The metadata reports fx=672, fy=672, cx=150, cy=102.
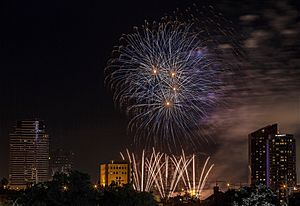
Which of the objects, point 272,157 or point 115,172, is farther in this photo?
point 272,157

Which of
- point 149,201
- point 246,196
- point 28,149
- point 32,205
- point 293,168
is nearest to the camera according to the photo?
point 32,205

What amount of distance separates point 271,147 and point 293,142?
4087 mm

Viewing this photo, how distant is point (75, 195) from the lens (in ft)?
88.3

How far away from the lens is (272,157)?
116000 mm

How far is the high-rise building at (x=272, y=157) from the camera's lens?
112 meters

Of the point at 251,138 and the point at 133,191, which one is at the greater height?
the point at 251,138

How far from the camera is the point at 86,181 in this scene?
27.0m

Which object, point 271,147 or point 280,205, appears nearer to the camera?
point 280,205

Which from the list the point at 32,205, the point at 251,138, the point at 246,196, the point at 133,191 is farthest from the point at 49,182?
the point at 251,138

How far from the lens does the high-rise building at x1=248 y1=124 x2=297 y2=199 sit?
111750mm

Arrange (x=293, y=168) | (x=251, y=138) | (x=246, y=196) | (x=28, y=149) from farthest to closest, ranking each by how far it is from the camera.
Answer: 1. (x=28, y=149)
2. (x=251, y=138)
3. (x=293, y=168)
4. (x=246, y=196)

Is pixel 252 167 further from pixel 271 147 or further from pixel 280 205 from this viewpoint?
pixel 280 205

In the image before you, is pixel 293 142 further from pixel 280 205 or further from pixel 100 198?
pixel 100 198

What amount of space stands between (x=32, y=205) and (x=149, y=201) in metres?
5.08
